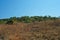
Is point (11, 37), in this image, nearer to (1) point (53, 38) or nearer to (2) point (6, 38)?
(2) point (6, 38)

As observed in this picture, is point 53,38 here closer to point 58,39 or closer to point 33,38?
point 58,39

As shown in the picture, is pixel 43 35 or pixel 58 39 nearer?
pixel 58 39

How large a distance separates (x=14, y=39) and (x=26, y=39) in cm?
84

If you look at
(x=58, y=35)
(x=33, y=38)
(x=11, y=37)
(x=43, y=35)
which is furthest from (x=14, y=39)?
(x=58, y=35)

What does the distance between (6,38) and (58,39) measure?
363 centimetres

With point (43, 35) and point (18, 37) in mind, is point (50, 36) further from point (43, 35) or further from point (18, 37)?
point (18, 37)

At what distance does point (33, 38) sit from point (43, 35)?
0.97 meters

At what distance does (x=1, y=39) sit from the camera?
13.7 m

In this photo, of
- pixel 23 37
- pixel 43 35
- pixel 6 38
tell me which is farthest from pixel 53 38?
pixel 6 38

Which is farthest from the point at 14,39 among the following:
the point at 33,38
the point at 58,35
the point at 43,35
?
the point at 58,35

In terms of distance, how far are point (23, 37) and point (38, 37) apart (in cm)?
110

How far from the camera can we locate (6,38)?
44.8 feet

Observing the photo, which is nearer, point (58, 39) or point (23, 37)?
point (58, 39)

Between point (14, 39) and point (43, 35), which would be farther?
point (43, 35)
